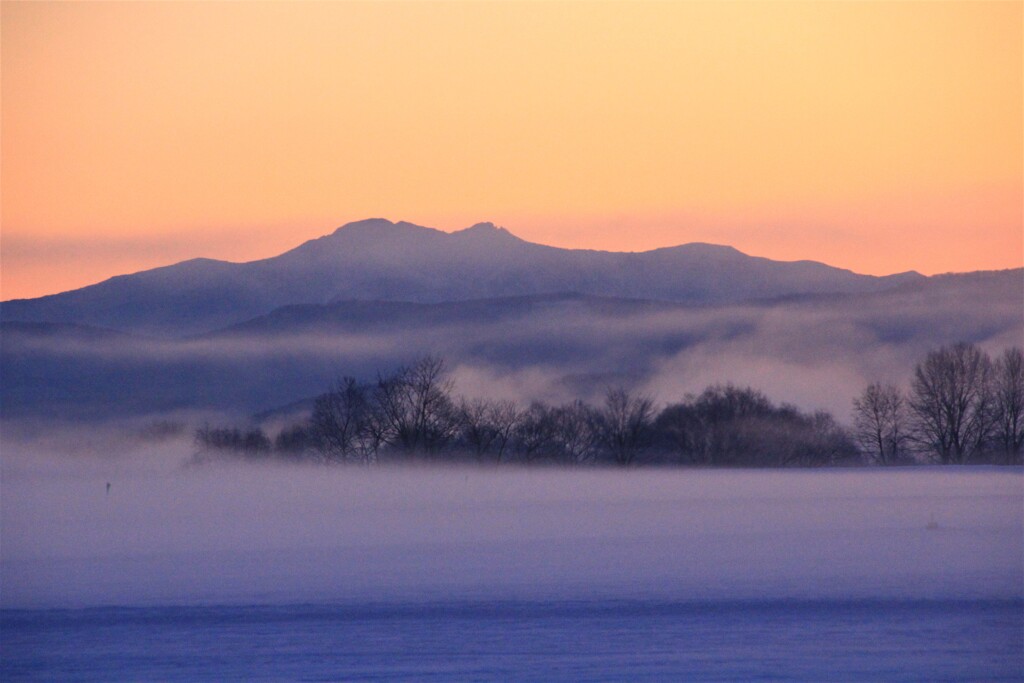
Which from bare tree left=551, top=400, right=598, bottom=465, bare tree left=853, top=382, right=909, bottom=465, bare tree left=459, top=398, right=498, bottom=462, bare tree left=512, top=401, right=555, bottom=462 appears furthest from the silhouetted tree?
bare tree left=853, top=382, right=909, bottom=465

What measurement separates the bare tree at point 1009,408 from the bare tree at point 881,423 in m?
4.03

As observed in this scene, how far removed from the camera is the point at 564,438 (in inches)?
1966

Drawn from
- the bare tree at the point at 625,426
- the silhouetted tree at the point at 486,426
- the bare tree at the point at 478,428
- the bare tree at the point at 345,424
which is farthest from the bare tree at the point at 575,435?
the bare tree at the point at 345,424

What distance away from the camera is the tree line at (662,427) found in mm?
40438

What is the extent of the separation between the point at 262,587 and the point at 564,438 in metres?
35.6

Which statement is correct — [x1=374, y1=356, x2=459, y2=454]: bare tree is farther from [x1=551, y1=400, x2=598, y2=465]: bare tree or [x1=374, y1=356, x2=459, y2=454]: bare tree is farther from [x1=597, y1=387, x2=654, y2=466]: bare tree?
[x1=597, y1=387, x2=654, y2=466]: bare tree

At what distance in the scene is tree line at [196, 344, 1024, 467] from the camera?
40.4 meters

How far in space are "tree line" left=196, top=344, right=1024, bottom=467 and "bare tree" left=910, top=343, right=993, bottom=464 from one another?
54 millimetres

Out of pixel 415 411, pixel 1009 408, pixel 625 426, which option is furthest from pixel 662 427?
pixel 1009 408

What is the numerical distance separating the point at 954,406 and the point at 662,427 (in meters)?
12.3

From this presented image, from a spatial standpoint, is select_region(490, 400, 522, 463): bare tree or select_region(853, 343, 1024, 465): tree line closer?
select_region(853, 343, 1024, 465): tree line

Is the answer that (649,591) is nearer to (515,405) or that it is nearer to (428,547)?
(428,547)

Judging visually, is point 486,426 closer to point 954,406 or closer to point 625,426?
point 625,426

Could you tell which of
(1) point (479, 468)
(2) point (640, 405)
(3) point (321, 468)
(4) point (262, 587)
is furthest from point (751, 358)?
(4) point (262, 587)
